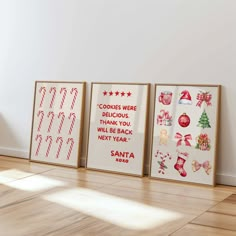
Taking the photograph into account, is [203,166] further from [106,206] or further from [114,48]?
Result: [114,48]

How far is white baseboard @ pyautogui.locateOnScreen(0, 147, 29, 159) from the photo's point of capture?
11.5 feet

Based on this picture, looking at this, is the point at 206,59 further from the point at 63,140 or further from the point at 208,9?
the point at 63,140

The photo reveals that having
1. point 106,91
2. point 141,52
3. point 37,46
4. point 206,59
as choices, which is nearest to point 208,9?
point 206,59

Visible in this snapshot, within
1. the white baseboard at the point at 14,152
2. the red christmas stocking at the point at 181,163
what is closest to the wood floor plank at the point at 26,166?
the white baseboard at the point at 14,152

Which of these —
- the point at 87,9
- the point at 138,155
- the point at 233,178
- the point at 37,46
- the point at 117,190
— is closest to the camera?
the point at 117,190

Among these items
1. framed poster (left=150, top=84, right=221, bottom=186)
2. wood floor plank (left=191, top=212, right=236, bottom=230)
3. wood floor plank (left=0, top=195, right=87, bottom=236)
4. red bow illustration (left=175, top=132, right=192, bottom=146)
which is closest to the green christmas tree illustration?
framed poster (left=150, top=84, right=221, bottom=186)

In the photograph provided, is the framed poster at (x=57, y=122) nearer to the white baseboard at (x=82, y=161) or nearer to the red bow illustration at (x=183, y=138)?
the white baseboard at (x=82, y=161)

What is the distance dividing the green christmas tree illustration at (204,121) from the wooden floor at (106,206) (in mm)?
381

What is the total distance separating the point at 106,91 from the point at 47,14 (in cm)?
78

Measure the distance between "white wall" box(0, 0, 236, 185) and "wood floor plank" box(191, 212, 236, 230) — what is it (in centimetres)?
66

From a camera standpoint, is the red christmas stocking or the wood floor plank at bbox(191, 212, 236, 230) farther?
the red christmas stocking

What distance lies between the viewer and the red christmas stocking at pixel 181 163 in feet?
9.28

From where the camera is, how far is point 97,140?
314 centimetres

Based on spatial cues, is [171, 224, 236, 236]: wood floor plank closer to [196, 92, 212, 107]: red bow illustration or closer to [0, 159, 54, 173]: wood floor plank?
[196, 92, 212, 107]: red bow illustration
